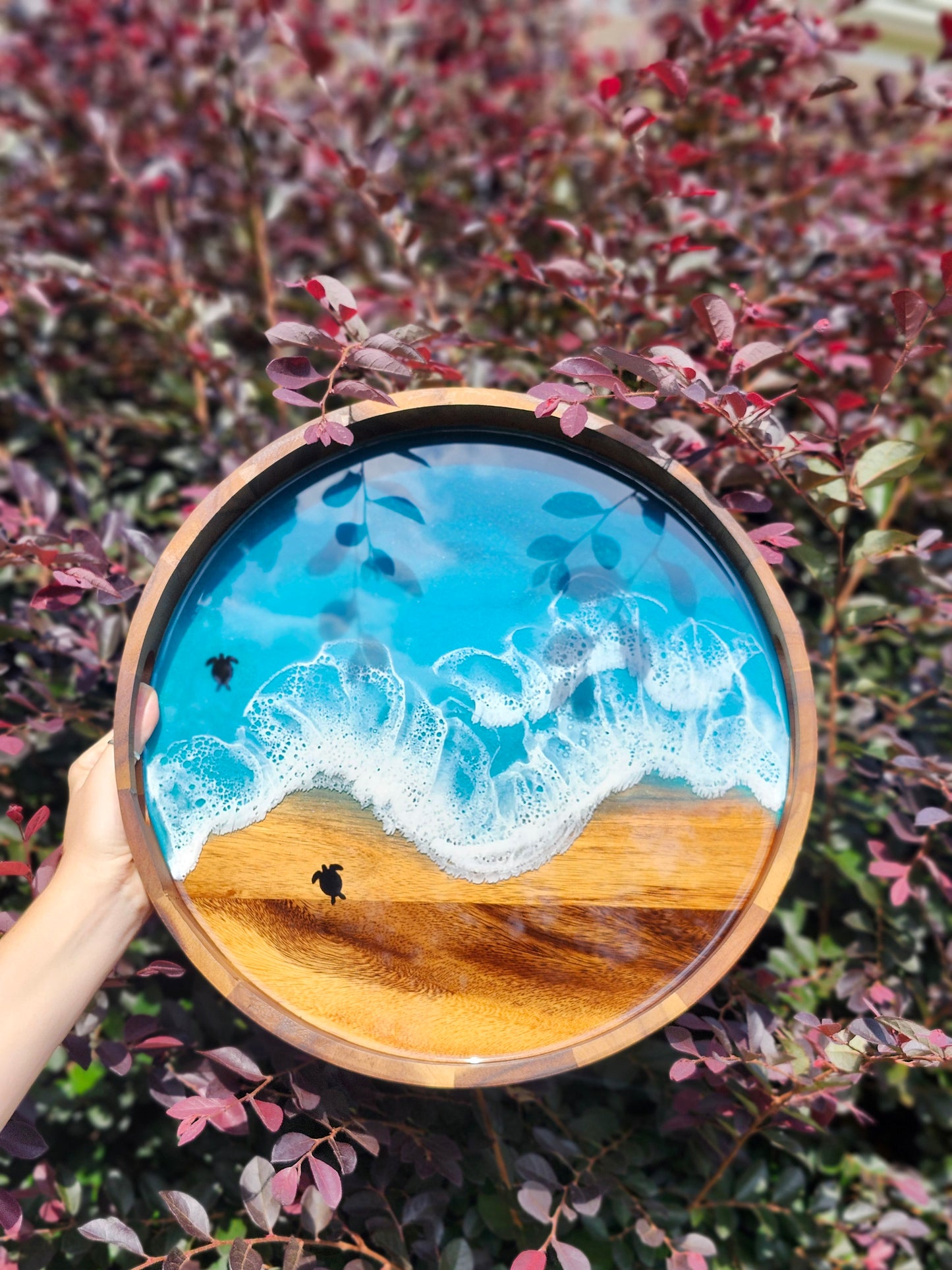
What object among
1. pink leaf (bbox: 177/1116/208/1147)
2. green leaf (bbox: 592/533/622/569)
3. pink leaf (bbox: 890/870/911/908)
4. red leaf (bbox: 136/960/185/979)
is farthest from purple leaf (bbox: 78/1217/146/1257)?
pink leaf (bbox: 890/870/911/908)

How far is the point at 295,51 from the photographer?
139cm

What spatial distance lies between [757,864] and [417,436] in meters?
0.60

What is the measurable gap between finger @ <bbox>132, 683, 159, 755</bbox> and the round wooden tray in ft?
0.04

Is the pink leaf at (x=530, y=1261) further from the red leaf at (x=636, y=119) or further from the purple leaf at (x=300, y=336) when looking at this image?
the red leaf at (x=636, y=119)

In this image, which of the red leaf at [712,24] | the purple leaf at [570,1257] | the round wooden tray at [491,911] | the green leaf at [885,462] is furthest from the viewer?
the red leaf at [712,24]

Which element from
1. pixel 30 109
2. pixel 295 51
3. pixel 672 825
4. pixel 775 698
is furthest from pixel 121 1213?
pixel 30 109

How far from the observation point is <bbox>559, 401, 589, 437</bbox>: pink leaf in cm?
86

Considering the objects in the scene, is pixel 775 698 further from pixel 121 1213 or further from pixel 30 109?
pixel 30 109

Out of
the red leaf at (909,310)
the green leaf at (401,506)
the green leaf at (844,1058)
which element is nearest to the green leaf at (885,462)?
the red leaf at (909,310)

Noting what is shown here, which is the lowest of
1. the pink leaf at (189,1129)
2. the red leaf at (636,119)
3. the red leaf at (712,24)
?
the pink leaf at (189,1129)

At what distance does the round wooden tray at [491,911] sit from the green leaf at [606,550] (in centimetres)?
11

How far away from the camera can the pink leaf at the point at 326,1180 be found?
0.88 meters

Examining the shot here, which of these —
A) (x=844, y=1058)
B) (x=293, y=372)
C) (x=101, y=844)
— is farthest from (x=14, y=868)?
(x=844, y=1058)

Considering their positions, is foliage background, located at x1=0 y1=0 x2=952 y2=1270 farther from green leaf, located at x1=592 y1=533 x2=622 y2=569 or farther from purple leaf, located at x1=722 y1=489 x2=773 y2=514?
green leaf, located at x1=592 y1=533 x2=622 y2=569
